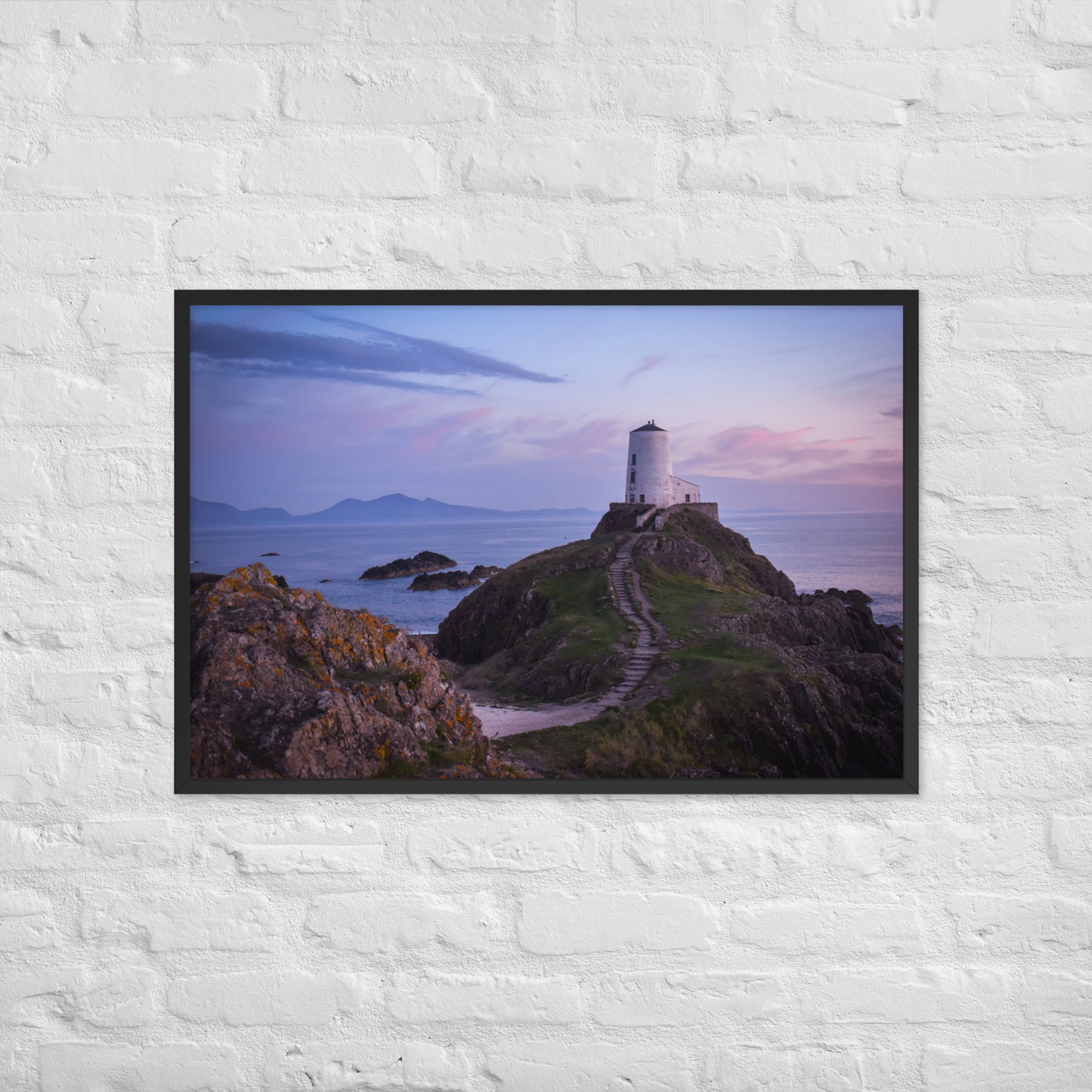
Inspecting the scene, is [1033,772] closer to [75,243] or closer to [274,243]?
[274,243]

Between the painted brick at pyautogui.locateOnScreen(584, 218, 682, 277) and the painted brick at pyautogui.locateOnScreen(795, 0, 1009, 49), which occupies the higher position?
the painted brick at pyautogui.locateOnScreen(795, 0, 1009, 49)

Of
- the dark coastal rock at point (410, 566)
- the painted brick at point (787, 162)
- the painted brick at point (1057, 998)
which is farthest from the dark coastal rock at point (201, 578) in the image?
the painted brick at point (1057, 998)

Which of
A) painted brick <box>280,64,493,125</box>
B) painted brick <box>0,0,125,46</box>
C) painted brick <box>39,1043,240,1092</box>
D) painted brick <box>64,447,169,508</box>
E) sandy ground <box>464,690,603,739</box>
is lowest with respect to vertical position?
painted brick <box>39,1043,240,1092</box>

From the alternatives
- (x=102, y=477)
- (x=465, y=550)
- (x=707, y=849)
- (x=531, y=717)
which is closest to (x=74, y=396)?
(x=102, y=477)

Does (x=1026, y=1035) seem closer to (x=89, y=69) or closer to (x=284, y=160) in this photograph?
(x=284, y=160)

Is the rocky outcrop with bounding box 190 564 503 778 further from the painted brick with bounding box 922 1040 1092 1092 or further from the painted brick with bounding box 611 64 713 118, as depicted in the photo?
the painted brick with bounding box 611 64 713 118

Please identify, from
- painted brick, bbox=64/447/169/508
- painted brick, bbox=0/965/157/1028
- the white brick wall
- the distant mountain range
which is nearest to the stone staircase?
the distant mountain range

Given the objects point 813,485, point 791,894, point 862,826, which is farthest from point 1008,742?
point 813,485
